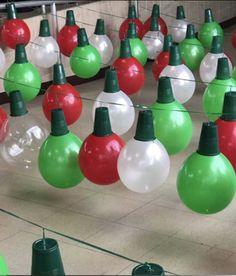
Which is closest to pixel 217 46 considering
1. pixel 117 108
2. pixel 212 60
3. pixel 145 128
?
pixel 212 60

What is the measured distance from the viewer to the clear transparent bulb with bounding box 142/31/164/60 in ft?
9.85

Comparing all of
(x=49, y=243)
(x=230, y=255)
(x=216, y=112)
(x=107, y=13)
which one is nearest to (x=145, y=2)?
(x=107, y=13)

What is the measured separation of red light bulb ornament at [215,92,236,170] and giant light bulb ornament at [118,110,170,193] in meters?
0.21

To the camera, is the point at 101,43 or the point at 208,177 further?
the point at 101,43

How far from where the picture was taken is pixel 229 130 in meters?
1.70

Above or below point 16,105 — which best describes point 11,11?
above

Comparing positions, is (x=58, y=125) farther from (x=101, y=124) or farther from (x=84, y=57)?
(x=84, y=57)

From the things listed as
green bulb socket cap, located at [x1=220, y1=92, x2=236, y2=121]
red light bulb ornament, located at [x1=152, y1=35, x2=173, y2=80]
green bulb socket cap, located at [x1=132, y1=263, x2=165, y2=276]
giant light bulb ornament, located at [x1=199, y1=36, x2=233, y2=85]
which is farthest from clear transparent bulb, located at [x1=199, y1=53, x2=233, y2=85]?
green bulb socket cap, located at [x1=132, y1=263, x2=165, y2=276]

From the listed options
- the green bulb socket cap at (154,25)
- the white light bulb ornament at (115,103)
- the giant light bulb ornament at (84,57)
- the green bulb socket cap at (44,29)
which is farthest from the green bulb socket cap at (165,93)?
the green bulb socket cap at (154,25)

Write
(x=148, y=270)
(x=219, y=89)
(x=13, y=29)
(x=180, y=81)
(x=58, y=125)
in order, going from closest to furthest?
(x=148, y=270)
(x=58, y=125)
(x=219, y=89)
(x=180, y=81)
(x=13, y=29)

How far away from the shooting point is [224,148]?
1697 mm

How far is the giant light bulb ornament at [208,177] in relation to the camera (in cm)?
149

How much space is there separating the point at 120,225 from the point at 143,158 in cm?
51

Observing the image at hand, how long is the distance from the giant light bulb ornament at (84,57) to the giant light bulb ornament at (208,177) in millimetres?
1258
